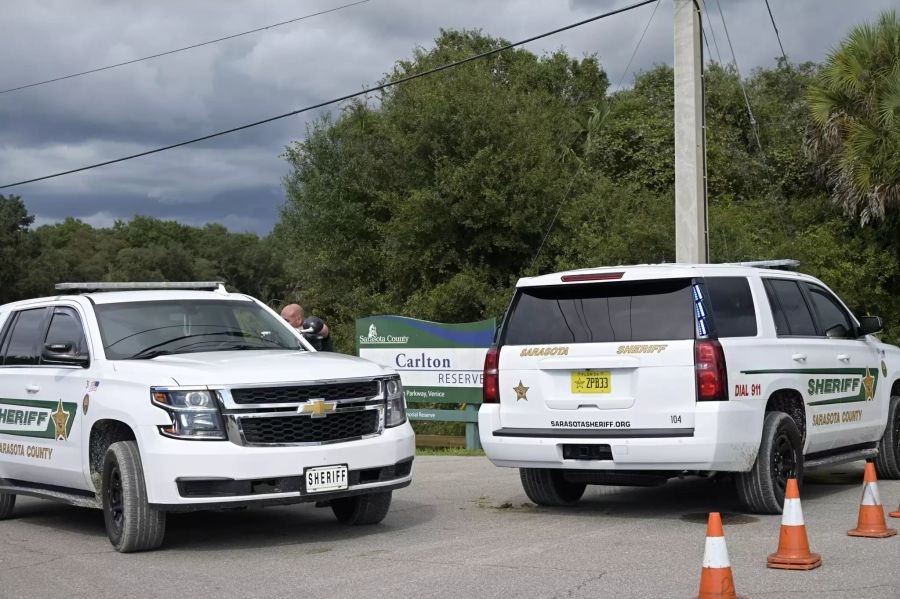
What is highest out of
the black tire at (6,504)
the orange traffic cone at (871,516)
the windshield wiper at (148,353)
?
the windshield wiper at (148,353)

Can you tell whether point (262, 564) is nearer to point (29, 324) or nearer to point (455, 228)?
point (29, 324)

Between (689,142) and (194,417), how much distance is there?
32.2ft

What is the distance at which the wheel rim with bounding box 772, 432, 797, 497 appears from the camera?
9414 millimetres

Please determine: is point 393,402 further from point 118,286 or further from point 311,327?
point 118,286

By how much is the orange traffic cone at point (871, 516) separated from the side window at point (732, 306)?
1555mm

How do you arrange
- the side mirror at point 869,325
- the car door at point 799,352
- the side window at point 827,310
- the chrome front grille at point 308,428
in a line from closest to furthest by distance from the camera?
the chrome front grille at point 308,428 → the car door at point 799,352 → the side window at point 827,310 → the side mirror at point 869,325

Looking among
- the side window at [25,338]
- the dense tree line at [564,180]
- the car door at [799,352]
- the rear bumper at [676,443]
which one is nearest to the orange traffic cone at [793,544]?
the rear bumper at [676,443]

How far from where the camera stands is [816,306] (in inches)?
425

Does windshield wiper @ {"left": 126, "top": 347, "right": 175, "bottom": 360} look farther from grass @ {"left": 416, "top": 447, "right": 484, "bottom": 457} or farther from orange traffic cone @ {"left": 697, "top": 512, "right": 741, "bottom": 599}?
grass @ {"left": 416, "top": 447, "right": 484, "bottom": 457}

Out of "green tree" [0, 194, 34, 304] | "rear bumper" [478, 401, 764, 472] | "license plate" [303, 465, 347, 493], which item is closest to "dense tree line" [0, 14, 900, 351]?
"rear bumper" [478, 401, 764, 472]

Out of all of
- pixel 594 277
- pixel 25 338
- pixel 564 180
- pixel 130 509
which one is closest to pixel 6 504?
pixel 25 338

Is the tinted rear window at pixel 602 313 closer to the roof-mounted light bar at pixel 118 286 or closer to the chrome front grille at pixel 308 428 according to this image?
the chrome front grille at pixel 308 428

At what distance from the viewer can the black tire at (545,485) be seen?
33.6 feet

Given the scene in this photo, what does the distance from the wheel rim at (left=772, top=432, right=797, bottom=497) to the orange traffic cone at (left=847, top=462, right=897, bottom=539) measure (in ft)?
3.77
